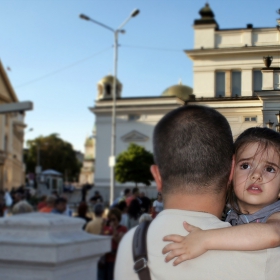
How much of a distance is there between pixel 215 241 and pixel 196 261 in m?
0.10

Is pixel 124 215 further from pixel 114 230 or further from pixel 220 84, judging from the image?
pixel 220 84

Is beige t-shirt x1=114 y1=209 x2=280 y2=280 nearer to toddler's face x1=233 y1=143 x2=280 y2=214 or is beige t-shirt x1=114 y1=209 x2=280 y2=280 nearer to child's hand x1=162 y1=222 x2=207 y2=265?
child's hand x1=162 y1=222 x2=207 y2=265

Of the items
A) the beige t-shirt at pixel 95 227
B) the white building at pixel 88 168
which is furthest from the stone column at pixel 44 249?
the white building at pixel 88 168

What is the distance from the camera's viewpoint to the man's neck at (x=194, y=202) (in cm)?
201

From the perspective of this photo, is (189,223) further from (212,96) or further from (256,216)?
(212,96)

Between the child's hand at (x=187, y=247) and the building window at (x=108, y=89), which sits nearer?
the child's hand at (x=187, y=247)

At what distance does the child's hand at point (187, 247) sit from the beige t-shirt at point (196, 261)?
25 mm

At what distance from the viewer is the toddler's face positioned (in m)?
2.25

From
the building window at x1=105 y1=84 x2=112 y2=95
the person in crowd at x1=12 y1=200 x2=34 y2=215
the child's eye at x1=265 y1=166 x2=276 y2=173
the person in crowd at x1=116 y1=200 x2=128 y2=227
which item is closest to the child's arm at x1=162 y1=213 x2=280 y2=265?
the child's eye at x1=265 y1=166 x2=276 y2=173

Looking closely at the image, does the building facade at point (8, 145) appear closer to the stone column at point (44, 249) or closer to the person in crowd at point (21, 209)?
the person in crowd at point (21, 209)

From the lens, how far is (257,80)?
9.42ft

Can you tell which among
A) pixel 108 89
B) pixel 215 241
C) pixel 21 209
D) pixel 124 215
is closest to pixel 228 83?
pixel 215 241

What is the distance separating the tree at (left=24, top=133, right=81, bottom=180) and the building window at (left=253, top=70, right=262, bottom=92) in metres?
92.2

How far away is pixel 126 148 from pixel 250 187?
44867 mm
